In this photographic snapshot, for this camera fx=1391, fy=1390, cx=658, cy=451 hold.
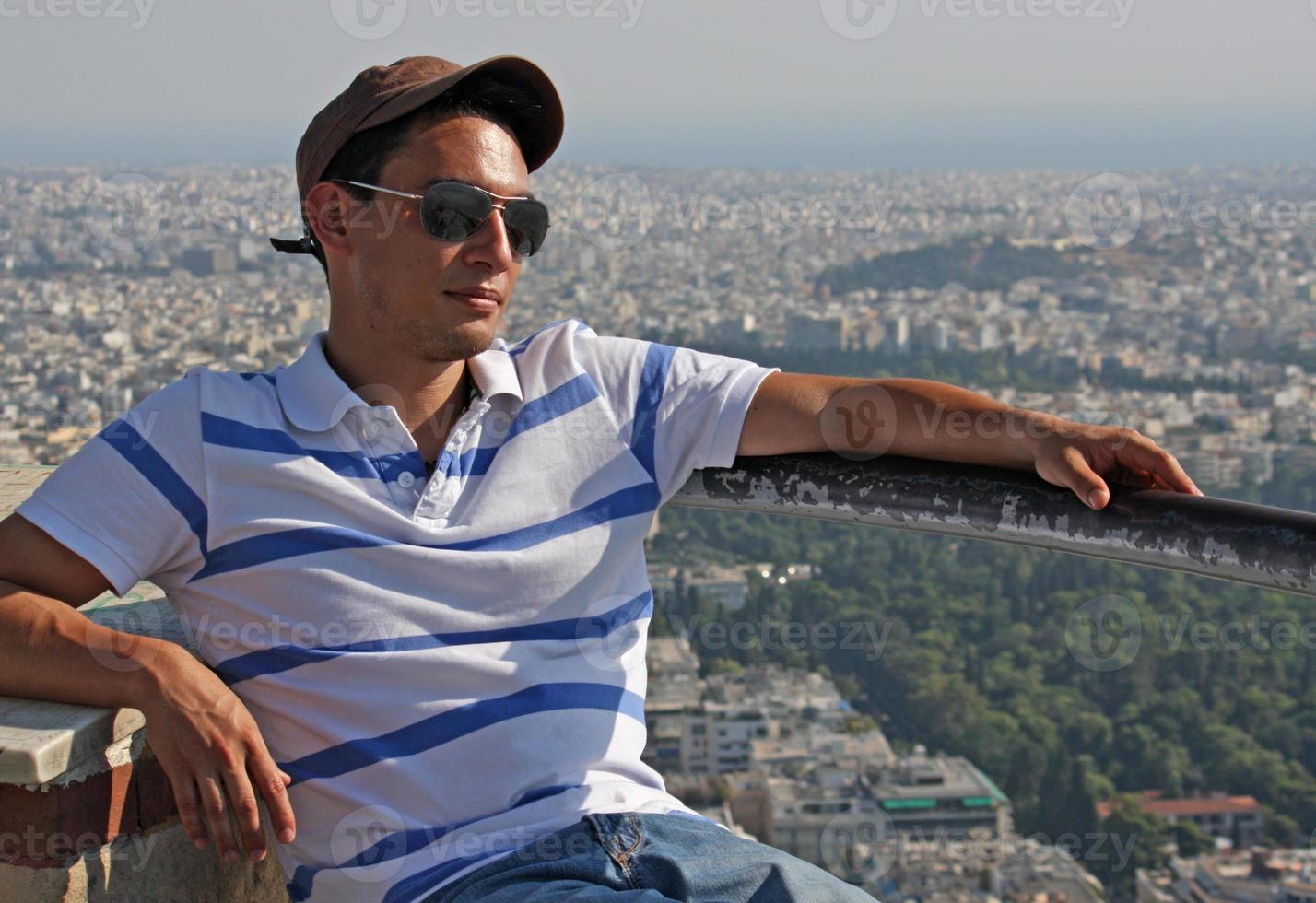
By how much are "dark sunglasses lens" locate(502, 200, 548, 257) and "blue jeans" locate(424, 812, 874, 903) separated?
1023mm

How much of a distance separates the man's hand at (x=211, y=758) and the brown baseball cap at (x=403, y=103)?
3.26 ft

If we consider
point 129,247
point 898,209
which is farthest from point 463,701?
point 898,209

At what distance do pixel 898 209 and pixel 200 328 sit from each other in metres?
36.6

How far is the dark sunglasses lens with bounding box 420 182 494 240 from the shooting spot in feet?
7.73

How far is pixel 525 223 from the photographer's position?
8.05ft

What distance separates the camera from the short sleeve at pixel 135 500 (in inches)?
78.7
